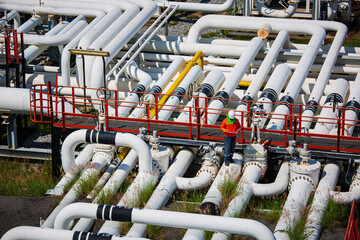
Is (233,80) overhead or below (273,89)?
overhead

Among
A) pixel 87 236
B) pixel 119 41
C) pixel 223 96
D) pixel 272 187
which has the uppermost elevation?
pixel 119 41

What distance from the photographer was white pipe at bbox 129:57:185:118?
2206 cm

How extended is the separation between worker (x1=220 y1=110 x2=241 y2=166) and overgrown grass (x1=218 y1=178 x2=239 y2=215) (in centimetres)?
87

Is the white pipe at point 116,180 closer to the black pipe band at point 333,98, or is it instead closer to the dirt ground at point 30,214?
the dirt ground at point 30,214

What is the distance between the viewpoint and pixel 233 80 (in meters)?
23.8

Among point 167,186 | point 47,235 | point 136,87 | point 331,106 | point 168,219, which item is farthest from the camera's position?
point 136,87

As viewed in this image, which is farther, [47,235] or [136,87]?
[136,87]

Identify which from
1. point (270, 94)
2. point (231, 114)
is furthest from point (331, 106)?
point (231, 114)

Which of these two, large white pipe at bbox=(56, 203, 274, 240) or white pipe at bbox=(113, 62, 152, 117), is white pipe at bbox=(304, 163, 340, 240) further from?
white pipe at bbox=(113, 62, 152, 117)

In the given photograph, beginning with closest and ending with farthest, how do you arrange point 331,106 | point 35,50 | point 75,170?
point 75,170
point 331,106
point 35,50

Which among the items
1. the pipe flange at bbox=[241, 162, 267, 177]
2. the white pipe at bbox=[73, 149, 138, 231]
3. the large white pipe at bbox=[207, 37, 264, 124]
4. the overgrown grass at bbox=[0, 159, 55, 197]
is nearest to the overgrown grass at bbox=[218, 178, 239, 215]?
the pipe flange at bbox=[241, 162, 267, 177]

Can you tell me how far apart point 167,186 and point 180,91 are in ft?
16.4

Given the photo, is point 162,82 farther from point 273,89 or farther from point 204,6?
point 204,6

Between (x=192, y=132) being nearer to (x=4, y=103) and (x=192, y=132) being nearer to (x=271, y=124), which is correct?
(x=271, y=124)
